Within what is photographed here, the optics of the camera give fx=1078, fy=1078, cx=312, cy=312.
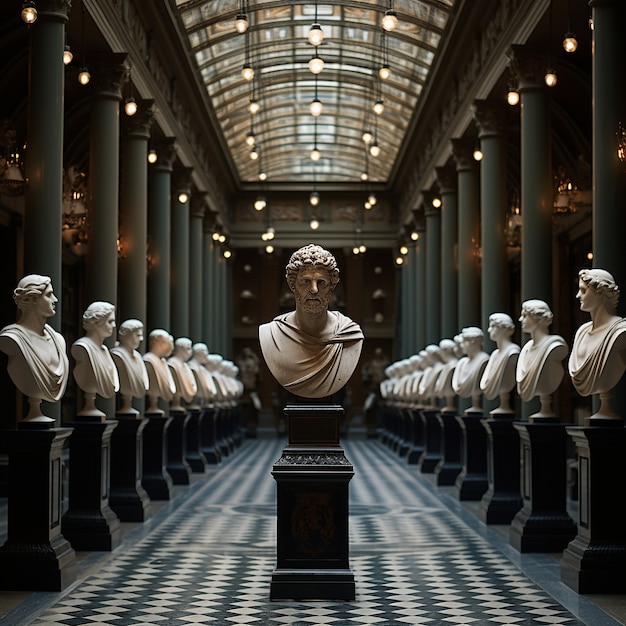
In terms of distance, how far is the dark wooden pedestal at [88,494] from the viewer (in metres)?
10.3

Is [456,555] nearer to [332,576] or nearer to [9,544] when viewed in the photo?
[332,576]

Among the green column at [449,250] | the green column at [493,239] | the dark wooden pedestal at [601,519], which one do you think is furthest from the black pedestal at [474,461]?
the green column at [449,250]

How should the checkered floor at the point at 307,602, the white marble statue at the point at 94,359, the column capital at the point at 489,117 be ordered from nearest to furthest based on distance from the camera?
the checkered floor at the point at 307,602, the white marble statue at the point at 94,359, the column capital at the point at 489,117

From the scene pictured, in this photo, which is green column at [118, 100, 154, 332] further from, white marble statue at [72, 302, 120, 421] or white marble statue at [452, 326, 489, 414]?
white marble statue at [72, 302, 120, 421]

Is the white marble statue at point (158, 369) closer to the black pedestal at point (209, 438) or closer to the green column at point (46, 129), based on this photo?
the green column at point (46, 129)

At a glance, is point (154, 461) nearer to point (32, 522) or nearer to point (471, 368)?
point (471, 368)

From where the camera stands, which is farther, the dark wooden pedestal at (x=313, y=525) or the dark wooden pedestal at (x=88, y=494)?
the dark wooden pedestal at (x=88, y=494)

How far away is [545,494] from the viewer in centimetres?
1037

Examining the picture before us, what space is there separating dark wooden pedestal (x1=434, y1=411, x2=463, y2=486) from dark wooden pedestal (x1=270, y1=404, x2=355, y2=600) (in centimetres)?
924

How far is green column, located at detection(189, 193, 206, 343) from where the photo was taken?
24.4m

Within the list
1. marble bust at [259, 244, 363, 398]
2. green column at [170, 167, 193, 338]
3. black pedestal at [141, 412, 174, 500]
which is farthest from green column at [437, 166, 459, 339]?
marble bust at [259, 244, 363, 398]

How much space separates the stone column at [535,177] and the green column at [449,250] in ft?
25.5

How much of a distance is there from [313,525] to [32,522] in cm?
224

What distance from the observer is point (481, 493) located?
14641mm
